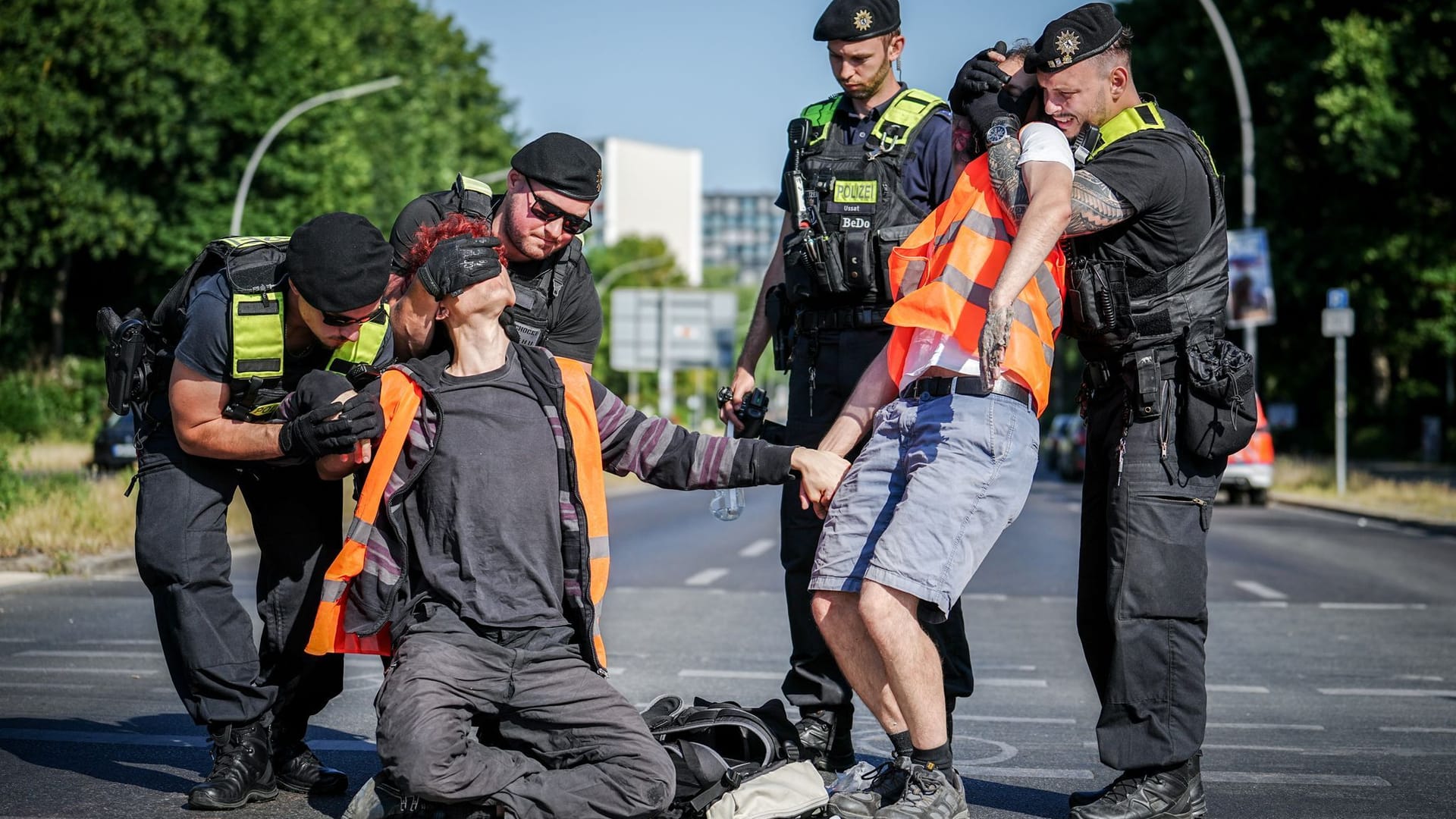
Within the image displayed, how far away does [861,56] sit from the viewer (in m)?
5.49

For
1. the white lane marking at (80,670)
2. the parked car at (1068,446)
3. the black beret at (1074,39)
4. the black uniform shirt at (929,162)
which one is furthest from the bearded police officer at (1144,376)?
the parked car at (1068,446)

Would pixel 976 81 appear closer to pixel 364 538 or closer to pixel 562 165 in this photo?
pixel 562 165

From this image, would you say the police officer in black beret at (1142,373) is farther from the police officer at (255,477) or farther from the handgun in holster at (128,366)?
the handgun in holster at (128,366)

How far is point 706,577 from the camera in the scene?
1336 centimetres

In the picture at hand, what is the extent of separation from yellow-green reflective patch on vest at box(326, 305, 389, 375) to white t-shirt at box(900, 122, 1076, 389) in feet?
5.18

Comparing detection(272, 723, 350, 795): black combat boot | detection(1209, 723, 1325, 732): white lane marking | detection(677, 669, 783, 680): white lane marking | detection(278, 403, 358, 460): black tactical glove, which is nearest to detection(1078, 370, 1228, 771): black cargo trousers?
detection(1209, 723, 1325, 732): white lane marking

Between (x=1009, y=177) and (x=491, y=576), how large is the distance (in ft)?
5.87

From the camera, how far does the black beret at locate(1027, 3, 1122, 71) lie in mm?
4695

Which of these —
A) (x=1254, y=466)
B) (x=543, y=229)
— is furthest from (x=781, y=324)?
(x=1254, y=466)

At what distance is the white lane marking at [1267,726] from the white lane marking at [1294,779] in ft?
3.29

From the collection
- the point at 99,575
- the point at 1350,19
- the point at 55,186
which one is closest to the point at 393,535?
the point at 99,575

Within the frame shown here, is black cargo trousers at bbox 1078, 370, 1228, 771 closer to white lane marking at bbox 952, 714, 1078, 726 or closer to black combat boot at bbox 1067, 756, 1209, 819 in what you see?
black combat boot at bbox 1067, 756, 1209, 819

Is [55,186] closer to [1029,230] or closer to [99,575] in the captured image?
[99,575]

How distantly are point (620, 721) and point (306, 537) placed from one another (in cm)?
134
